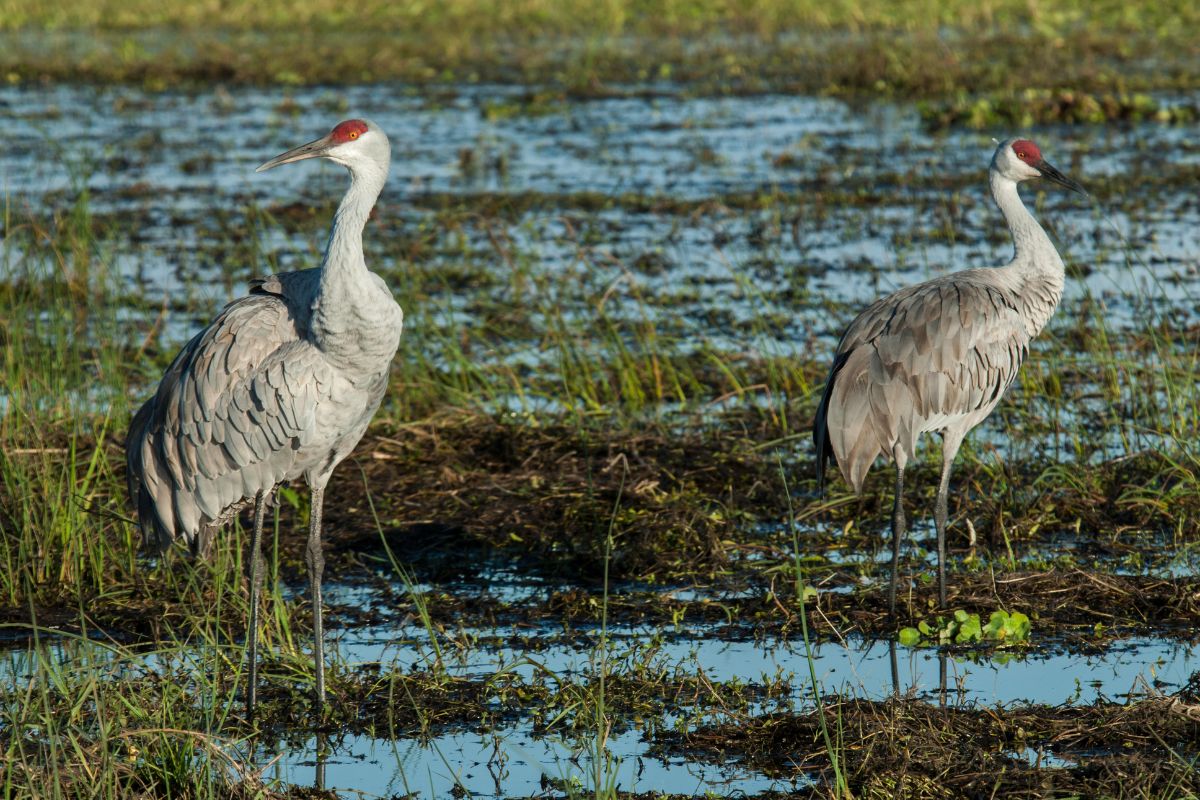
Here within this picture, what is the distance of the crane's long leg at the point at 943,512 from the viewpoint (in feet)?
16.6

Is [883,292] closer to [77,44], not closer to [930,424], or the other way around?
[930,424]

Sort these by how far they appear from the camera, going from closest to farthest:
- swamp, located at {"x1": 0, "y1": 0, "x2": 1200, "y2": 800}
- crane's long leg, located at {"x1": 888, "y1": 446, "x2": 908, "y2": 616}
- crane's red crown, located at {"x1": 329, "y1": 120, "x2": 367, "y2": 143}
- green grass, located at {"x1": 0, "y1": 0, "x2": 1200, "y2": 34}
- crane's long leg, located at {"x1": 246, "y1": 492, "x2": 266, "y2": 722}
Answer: swamp, located at {"x1": 0, "y1": 0, "x2": 1200, "y2": 800} < crane's long leg, located at {"x1": 246, "y1": 492, "x2": 266, "y2": 722} < crane's red crown, located at {"x1": 329, "y1": 120, "x2": 367, "y2": 143} < crane's long leg, located at {"x1": 888, "y1": 446, "x2": 908, "y2": 616} < green grass, located at {"x1": 0, "y1": 0, "x2": 1200, "y2": 34}

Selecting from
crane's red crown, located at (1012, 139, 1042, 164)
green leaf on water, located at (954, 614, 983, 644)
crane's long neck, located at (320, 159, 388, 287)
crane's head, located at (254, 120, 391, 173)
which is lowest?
green leaf on water, located at (954, 614, 983, 644)

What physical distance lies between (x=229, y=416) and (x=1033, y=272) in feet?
9.85

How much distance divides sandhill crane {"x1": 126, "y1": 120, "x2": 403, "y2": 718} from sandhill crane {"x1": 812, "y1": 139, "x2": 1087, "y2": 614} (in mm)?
1620

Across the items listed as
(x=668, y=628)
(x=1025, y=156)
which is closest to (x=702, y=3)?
(x=1025, y=156)

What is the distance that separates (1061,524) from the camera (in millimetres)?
5766

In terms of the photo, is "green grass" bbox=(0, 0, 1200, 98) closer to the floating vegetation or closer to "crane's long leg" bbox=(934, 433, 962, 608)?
the floating vegetation

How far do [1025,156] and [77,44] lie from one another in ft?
64.9

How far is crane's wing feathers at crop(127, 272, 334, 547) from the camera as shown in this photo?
457cm

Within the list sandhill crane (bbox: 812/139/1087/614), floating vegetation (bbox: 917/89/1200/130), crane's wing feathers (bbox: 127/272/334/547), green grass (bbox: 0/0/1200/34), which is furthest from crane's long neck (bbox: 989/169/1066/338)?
green grass (bbox: 0/0/1200/34)

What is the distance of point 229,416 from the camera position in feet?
15.3

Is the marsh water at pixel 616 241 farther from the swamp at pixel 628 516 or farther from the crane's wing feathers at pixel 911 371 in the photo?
the crane's wing feathers at pixel 911 371

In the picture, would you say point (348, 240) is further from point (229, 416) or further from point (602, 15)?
point (602, 15)
